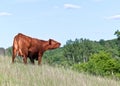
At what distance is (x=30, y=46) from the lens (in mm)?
14516

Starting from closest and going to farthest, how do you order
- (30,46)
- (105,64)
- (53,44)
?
(30,46) → (53,44) → (105,64)

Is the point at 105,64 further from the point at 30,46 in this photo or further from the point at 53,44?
the point at 30,46

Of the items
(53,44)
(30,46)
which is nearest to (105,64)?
(53,44)

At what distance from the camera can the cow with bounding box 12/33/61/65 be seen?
1400cm

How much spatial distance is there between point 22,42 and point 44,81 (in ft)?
17.4

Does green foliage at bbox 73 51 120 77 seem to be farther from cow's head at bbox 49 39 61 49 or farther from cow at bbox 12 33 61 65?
cow at bbox 12 33 61 65

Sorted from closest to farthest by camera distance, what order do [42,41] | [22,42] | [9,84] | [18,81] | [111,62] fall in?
[9,84] → [18,81] → [22,42] → [42,41] → [111,62]

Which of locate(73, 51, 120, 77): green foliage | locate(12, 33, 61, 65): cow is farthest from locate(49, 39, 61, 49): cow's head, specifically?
locate(73, 51, 120, 77): green foliage

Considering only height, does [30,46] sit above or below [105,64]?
above

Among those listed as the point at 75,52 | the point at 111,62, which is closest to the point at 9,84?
the point at 111,62

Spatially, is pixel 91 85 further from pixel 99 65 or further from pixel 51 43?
pixel 99 65

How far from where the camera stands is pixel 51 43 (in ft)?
50.6

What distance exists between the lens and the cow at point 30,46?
1400cm

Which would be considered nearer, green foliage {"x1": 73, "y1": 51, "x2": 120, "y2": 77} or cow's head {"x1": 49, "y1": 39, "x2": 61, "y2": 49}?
cow's head {"x1": 49, "y1": 39, "x2": 61, "y2": 49}
